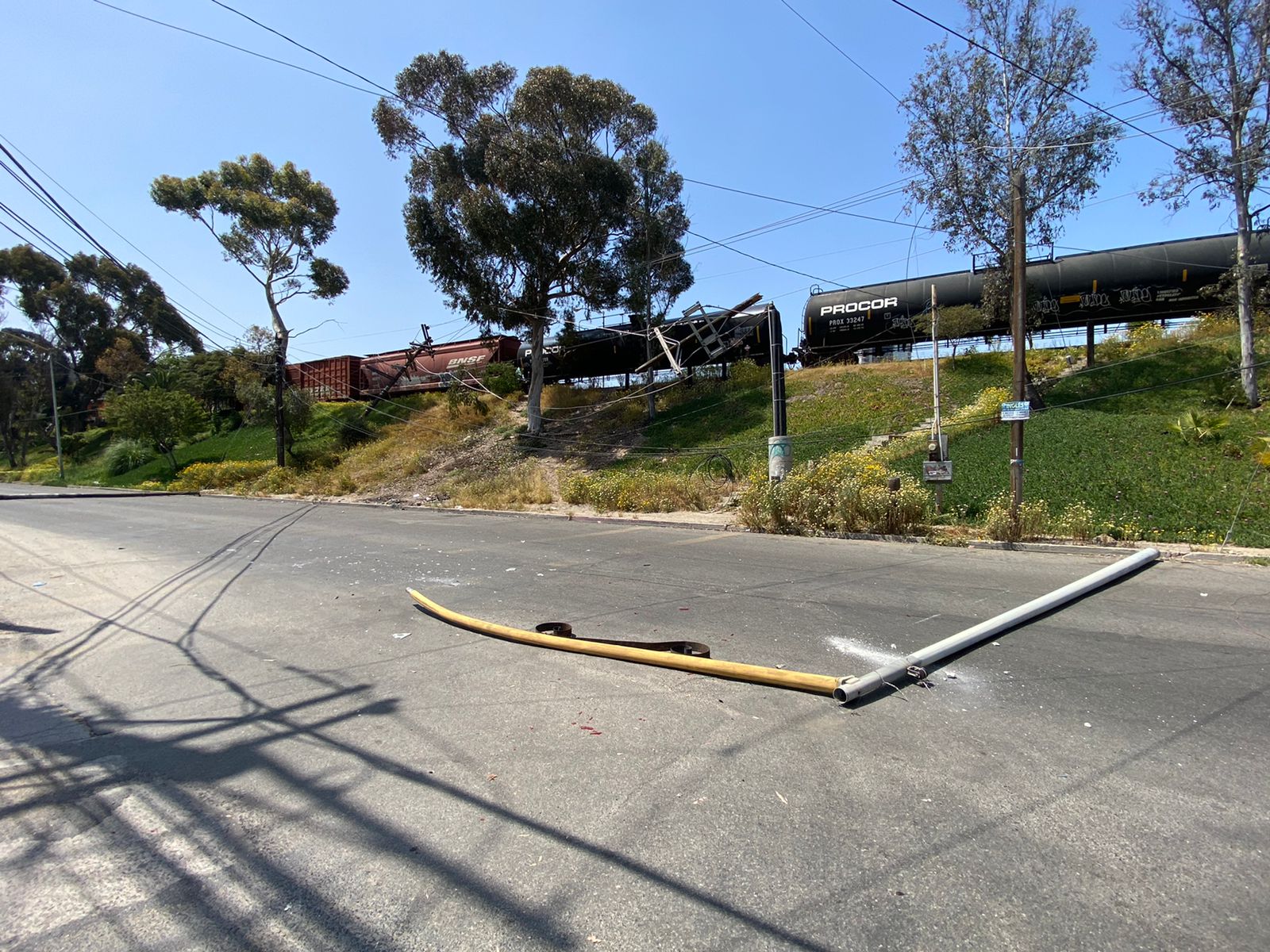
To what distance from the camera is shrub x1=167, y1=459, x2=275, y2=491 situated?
3428 centimetres

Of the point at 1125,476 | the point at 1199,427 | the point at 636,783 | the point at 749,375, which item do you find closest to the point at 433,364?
the point at 749,375

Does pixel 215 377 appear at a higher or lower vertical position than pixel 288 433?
higher

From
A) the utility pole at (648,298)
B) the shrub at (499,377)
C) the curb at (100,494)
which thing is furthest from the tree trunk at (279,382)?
the utility pole at (648,298)

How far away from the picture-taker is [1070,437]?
16375 mm

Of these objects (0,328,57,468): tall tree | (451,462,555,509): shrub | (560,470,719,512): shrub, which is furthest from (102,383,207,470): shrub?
(560,470,719,512): shrub

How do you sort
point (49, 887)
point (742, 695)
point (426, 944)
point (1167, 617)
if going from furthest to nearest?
point (1167, 617) → point (742, 695) → point (49, 887) → point (426, 944)

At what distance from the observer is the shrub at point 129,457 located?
44.2 metres

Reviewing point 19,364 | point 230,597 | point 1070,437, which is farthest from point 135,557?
point 19,364

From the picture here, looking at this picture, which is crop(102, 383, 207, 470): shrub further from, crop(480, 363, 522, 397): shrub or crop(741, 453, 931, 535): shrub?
crop(741, 453, 931, 535): shrub

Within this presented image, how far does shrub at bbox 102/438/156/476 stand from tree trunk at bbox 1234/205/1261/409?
5297cm

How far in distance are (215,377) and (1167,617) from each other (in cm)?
5305

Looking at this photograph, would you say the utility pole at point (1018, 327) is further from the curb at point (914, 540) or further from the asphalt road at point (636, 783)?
the asphalt road at point (636, 783)

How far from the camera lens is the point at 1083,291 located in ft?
69.4

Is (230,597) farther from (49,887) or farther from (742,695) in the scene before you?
(742,695)
